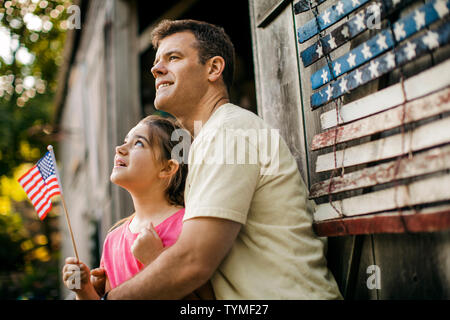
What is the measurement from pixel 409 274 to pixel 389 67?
69cm

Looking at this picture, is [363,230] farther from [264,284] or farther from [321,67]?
[321,67]

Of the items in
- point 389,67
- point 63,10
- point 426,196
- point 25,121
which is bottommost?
point 426,196

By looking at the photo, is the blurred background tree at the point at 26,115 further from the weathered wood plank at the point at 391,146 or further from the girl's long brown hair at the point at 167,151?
the weathered wood plank at the point at 391,146

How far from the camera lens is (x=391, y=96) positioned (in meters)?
1.39

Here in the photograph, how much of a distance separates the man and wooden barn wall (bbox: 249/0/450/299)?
170mm

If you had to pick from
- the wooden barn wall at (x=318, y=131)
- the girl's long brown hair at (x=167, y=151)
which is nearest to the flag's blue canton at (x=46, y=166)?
the girl's long brown hair at (x=167, y=151)

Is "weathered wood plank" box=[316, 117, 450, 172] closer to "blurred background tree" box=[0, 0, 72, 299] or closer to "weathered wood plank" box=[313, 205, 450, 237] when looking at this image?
"weathered wood plank" box=[313, 205, 450, 237]

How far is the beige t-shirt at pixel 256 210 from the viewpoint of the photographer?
1426mm

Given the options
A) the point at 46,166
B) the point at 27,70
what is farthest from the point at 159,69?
the point at 27,70

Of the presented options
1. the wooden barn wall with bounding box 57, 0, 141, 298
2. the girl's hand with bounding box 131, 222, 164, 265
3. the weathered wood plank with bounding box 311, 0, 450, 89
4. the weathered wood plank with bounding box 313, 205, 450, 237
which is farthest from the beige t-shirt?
the wooden barn wall with bounding box 57, 0, 141, 298

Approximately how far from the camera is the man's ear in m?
2.00

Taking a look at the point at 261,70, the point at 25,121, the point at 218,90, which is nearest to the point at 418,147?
the point at 218,90

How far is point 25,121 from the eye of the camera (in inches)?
426

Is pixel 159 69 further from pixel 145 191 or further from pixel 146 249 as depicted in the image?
pixel 146 249
